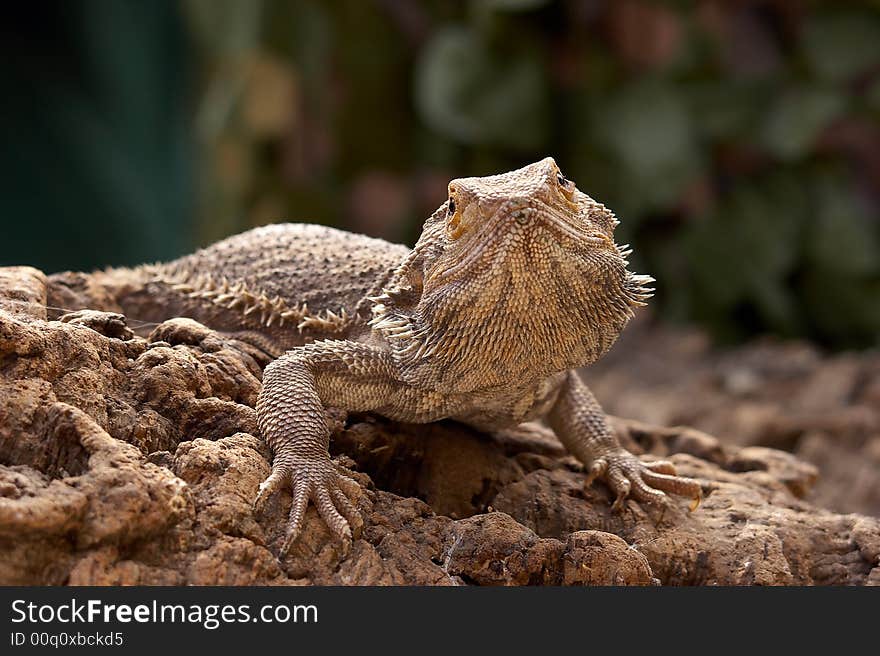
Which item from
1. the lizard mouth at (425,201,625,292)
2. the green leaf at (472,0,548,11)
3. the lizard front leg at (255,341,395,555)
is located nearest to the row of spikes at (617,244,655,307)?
the lizard mouth at (425,201,625,292)

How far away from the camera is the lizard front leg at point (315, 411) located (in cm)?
233

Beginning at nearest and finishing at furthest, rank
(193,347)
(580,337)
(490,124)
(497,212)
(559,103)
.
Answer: (497,212) < (580,337) < (193,347) < (490,124) < (559,103)

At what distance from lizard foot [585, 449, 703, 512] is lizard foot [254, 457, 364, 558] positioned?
89 cm

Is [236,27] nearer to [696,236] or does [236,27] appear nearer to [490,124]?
[490,124]

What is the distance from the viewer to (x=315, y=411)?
256 centimetres

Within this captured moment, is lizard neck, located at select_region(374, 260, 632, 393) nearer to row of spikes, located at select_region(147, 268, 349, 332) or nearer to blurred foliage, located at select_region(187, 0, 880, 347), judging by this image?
row of spikes, located at select_region(147, 268, 349, 332)

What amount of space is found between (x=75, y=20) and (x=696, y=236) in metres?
5.50

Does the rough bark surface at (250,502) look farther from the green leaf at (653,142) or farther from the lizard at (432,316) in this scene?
the green leaf at (653,142)

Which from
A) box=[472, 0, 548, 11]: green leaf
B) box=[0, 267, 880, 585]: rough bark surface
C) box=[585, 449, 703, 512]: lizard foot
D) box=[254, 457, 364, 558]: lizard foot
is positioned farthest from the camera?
box=[472, 0, 548, 11]: green leaf

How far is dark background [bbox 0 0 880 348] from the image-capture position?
7141 millimetres

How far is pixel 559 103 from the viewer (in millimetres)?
7684

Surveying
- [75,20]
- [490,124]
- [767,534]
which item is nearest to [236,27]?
[75,20]

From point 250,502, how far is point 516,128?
18.1 ft

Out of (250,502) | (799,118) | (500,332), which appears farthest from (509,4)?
(250,502)
